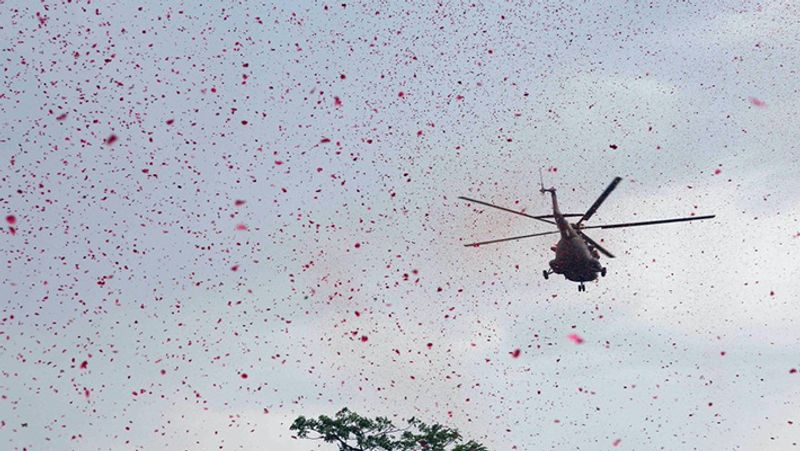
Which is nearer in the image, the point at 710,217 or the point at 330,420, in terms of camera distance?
the point at 710,217

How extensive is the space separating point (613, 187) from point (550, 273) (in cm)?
476

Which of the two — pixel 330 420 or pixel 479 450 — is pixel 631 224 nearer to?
pixel 479 450

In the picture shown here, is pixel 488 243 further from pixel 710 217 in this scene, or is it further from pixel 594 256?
pixel 710 217

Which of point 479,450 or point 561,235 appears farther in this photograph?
point 479,450

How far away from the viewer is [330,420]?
59188 mm

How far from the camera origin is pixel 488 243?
38.1 metres

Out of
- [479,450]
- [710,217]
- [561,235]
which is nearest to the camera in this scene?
[710,217]

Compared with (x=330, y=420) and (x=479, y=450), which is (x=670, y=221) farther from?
(x=330, y=420)

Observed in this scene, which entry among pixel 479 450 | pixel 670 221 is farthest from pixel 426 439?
pixel 670 221

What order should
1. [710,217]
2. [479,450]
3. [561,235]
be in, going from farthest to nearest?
[479,450] < [561,235] < [710,217]

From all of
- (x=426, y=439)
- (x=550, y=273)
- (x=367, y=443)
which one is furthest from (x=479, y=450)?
(x=550, y=273)

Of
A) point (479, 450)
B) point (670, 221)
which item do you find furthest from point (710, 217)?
point (479, 450)

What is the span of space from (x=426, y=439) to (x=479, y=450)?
3.38 metres

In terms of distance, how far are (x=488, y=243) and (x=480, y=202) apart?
2.00 metres
